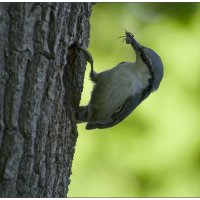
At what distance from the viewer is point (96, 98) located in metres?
3.78

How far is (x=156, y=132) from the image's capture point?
4.73 m

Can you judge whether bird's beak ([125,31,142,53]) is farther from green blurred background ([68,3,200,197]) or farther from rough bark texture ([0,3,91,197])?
rough bark texture ([0,3,91,197])

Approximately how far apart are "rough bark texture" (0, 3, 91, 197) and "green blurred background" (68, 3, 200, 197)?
5.28 feet

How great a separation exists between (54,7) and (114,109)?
1.11 metres

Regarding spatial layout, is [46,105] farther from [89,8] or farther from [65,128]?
[89,8]

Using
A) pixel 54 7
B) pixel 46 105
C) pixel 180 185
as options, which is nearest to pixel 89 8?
pixel 54 7

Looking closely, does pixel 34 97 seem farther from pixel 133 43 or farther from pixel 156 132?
pixel 156 132

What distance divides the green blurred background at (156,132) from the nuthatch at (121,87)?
724 mm

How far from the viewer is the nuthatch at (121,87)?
12.2 ft

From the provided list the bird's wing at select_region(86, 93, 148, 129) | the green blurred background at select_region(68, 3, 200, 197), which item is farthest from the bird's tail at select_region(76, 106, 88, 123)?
the green blurred background at select_region(68, 3, 200, 197)

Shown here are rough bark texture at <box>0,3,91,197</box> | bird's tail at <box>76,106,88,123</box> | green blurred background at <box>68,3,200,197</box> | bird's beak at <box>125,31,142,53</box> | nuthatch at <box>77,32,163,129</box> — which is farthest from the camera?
green blurred background at <box>68,3,200,197</box>

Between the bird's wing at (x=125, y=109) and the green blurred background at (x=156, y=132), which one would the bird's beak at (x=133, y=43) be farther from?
the green blurred background at (x=156, y=132)

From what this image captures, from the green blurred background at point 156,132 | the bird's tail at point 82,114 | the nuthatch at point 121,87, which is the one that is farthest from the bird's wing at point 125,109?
the green blurred background at point 156,132

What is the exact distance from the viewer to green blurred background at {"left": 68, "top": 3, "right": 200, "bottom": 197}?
468cm
